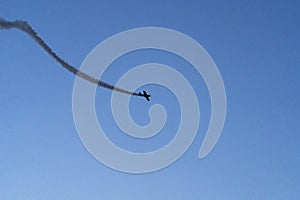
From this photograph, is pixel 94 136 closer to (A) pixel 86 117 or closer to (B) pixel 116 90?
(A) pixel 86 117

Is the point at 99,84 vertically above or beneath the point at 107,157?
above

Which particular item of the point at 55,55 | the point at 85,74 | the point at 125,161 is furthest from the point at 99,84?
the point at 125,161

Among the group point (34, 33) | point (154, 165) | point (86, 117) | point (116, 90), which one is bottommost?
point (154, 165)

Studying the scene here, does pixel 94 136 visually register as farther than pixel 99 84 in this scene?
No

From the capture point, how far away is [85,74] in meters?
34.3

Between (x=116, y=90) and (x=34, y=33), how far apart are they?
6.48 m

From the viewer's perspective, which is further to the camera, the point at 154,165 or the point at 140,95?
the point at 140,95

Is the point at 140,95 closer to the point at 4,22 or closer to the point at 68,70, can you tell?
the point at 68,70

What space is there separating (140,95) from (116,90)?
2.06 meters

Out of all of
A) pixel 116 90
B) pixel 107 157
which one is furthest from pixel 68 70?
pixel 107 157

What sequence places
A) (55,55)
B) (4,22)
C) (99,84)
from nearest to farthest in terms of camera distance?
1. (4,22)
2. (55,55)
3. (99,84)

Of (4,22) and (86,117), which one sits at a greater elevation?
(4,22)

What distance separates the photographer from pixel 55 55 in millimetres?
33000

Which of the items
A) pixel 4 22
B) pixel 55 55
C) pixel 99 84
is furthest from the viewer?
pixel 99 84
